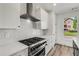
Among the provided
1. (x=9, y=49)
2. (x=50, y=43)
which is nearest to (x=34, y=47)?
(x=9, y=49)

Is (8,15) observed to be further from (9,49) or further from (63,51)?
(63,51)

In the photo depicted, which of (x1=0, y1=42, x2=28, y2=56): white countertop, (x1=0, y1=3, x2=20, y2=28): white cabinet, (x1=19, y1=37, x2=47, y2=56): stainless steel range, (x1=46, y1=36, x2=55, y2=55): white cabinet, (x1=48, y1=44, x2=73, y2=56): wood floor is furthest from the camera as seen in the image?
(x1=46, y1=36, x2=55, y2=55): white cabinet

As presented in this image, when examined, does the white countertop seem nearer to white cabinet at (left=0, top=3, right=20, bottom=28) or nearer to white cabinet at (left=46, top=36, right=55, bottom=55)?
white cabinet at (left=0, top=3, right=20, bottom=28)

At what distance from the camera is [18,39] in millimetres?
1595

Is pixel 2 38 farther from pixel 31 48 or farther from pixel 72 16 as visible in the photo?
pixel 72 16

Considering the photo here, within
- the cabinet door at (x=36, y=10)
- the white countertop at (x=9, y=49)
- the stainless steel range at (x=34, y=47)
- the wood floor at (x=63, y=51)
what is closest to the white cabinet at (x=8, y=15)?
the white countertop at (x=9, y=49)

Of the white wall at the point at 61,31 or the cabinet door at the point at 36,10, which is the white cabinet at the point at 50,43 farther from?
the cabinet door at the point at 36,10

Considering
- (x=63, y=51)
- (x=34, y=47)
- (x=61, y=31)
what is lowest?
(x=63, y=51)

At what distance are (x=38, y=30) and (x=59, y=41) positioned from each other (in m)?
0.83

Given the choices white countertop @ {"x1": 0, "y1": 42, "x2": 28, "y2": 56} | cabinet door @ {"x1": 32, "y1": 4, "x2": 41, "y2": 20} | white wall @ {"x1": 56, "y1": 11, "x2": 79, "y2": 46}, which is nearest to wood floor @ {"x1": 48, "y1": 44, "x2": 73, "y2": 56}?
white wall @ {"x1": 56, "y1": 11, "x2": 79, "y2": 46}

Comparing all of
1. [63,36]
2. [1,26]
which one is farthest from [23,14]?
[63,36]

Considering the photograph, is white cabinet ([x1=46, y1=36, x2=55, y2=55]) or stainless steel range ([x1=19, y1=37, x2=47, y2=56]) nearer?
stainless steel range ([x1=19, y1=37, x2=47, y2=56])

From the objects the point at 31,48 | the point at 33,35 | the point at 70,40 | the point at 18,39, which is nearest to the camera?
the point at 31,48

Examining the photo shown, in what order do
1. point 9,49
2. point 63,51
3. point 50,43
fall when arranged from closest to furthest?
1. point 9,49
2. point 63,51
3. point 50,43
